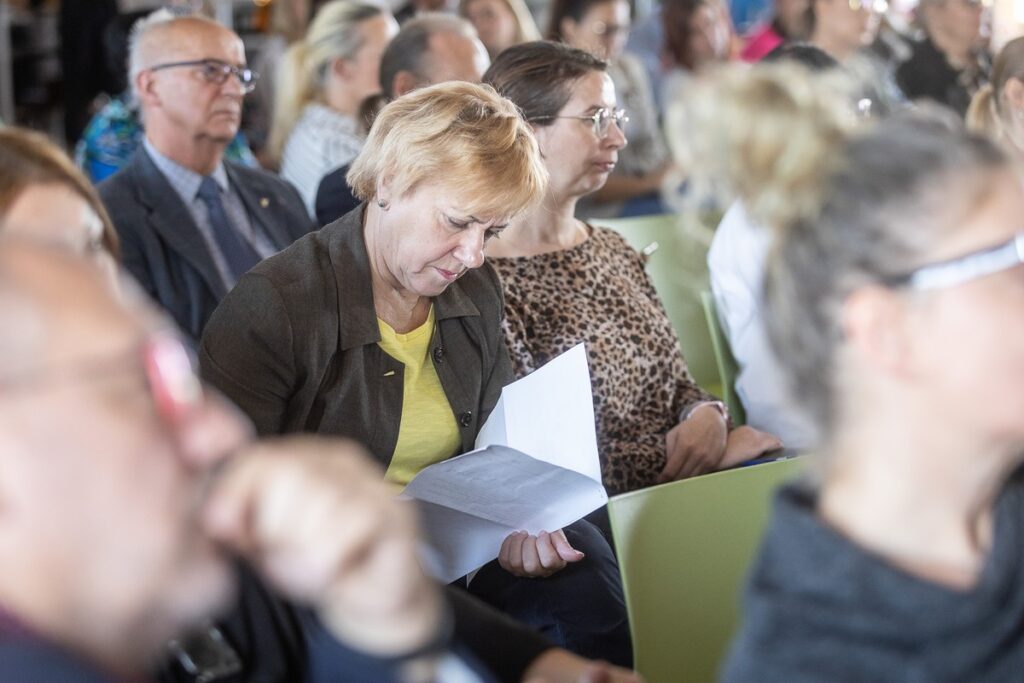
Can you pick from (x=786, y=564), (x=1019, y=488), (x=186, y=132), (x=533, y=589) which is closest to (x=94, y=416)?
(x=786, y=564)

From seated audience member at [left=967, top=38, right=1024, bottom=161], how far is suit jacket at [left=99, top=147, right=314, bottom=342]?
190cm

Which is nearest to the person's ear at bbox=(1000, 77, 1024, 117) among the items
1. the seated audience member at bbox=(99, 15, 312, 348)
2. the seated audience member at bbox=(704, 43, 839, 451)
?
the seated audience member at bbox=(704, 43, 839, 451)

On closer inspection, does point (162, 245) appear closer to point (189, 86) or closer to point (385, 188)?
point (189, 86)

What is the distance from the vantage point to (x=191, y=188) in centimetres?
306

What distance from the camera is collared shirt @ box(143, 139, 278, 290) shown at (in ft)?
9.76

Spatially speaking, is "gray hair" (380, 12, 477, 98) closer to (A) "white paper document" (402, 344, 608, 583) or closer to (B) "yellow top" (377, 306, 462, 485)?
(B) "yellow top" (377, 306, 462, 485)

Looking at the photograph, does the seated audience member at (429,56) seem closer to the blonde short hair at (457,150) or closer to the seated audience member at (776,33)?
the blonde short hair at (457,150)

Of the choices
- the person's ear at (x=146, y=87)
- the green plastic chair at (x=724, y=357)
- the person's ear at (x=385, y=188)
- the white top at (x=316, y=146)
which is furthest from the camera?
the white top at (x=316, y=146)

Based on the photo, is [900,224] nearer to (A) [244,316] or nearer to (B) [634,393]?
(A) [244,316]

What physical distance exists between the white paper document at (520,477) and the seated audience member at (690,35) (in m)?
3.56

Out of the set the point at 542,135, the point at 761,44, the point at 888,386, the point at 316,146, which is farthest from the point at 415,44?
the point at 888,386

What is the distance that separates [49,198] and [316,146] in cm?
227

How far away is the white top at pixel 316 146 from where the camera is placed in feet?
12.3

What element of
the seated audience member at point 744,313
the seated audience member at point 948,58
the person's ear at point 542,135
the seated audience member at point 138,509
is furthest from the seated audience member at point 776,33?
the seated audience member at point 138,509
